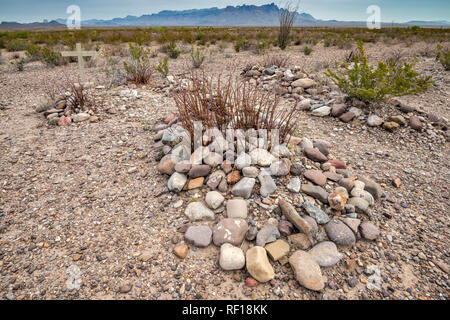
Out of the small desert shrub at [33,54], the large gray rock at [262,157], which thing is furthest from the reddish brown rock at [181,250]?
the small desert shrub at [33,54]

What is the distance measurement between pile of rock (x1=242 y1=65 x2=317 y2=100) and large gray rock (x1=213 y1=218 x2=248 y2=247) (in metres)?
3.53

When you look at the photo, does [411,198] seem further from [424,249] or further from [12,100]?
[12,100]

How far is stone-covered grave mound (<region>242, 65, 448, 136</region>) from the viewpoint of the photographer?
4.07 m

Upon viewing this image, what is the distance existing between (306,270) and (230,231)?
69cm

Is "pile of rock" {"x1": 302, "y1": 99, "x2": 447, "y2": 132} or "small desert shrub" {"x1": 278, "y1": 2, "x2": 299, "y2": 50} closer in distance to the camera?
"pile of rock" {"x1": 302, "y1": 99, "x2": 447, "y2": 132}

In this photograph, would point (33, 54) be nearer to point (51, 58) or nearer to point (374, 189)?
point (51, 58)

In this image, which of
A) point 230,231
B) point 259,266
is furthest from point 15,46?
point 259,266

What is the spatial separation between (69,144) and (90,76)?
4.96 meters

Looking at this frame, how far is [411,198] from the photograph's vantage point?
2.73 meters

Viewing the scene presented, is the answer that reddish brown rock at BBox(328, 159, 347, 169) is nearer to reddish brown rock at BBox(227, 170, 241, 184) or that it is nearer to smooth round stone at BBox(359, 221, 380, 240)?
smooth round stone at BBox(359, 221, 380, 240)

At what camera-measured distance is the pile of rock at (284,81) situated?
5.56 m

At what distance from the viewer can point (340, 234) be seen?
216cm

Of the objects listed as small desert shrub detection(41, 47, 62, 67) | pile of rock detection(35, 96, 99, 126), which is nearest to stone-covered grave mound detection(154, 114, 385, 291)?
pile of rock detection(35, 96, 99, 126)
